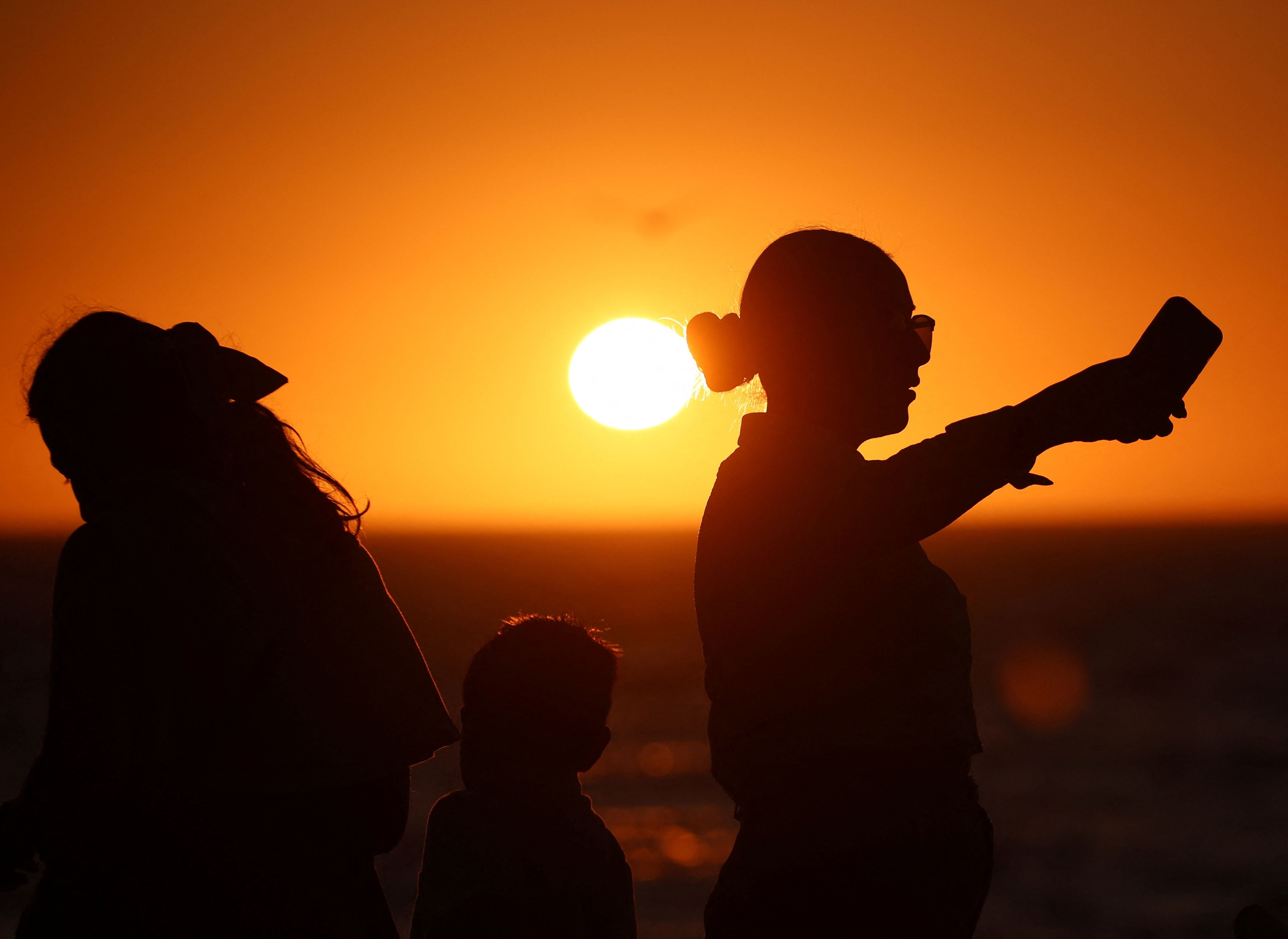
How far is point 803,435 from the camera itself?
1.85m

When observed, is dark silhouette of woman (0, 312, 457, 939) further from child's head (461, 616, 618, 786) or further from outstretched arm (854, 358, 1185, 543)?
outstretched arm (854, 358, 1185, 543)

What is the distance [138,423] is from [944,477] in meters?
1.38

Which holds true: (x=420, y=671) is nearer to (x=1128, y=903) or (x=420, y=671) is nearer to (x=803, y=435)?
(x=803, y=435)

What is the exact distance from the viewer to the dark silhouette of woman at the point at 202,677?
185 centimetres

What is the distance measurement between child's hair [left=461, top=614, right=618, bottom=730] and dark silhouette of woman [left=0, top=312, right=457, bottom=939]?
46 centimetres

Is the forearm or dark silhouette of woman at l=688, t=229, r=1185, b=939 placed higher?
the forearm

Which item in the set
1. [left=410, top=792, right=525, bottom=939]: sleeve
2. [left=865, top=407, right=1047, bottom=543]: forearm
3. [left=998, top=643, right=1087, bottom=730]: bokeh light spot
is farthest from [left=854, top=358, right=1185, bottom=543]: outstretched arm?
[left=998, top=643, right=1087, bottom=730]: bokeh light spot

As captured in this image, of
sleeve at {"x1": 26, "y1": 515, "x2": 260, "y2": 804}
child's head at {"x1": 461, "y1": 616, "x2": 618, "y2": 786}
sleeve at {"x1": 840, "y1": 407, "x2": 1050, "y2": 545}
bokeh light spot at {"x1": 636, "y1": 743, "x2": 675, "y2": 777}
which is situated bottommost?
bokeh light spot at {"x1": 636, "y1": 743, "x2": 675, "y2": 777}

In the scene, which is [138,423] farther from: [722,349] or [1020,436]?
[1020,436]

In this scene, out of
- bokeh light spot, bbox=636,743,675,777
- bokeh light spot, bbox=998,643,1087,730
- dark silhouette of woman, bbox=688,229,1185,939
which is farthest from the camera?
bokeh light spot, bbox=998,643,1087,730

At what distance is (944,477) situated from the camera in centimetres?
156

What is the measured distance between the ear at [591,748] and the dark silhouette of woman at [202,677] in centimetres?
57

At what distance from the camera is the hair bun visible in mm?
2080

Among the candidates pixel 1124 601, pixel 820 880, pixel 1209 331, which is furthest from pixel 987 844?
pixel 1124 601
